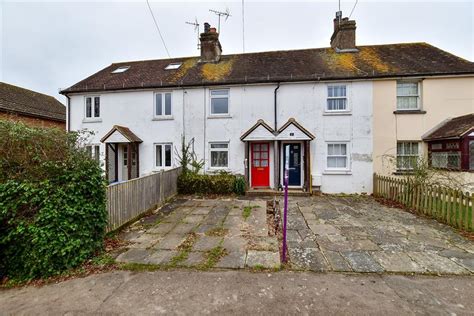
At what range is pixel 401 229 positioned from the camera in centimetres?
609

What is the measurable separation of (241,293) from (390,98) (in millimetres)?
11997

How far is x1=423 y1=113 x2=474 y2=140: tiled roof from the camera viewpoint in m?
8.95

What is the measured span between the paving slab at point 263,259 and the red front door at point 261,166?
7088 millimetres

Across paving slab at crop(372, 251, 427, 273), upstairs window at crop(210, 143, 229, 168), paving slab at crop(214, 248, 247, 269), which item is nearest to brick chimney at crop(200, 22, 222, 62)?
upstairs window at crop(210, 143, 229, 168)

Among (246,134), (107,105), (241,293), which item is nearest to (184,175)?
(246,134)

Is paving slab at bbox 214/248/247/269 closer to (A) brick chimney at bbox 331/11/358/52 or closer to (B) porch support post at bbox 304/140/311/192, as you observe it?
(B) porch support post at bbox 304/140/311/192

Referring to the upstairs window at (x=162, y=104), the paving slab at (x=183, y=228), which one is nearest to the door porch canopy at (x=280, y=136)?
the upstairs window at (x=162, y=104)

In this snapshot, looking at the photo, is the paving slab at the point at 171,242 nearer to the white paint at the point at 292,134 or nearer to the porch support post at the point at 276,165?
the porch support post at the point at 276,165

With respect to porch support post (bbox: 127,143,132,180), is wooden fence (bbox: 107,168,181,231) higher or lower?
lower

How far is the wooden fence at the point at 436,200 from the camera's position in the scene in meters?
5.90

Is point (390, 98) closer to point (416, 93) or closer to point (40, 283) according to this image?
point (416, 93)

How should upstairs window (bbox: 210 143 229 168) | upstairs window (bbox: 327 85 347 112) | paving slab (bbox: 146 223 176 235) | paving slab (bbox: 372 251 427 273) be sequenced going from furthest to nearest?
Answer: upstairs window (bbox: 210 143 229 168) < upstairs window (bbox: 327 85 347 112) < paving slab (bbox: 146 223 176 235) < paving slab (bbox: 372 251 427 273)

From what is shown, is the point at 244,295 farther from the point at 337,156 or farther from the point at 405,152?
the point at 405,152

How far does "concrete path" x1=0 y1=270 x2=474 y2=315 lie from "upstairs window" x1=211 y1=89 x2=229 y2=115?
372 inches
